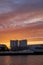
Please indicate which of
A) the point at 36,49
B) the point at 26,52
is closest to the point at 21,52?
the point at 26,52

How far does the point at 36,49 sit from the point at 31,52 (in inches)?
337

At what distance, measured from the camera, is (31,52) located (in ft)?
387

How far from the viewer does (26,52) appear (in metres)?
118

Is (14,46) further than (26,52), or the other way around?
(14,46)

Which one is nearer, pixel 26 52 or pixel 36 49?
pixel 26 52

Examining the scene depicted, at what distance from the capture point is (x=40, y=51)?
4865 inches

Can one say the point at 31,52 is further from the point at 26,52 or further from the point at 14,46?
the point at 14,46

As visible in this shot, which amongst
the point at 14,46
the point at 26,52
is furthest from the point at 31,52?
the point at 14,46

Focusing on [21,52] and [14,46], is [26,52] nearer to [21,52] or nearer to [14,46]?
[21,52]

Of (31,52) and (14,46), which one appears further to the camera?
(14,46)

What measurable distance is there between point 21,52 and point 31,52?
4.07 metres

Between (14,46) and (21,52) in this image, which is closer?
(21,52)

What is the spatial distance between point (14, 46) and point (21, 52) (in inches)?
398

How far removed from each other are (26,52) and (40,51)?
8146 mm
